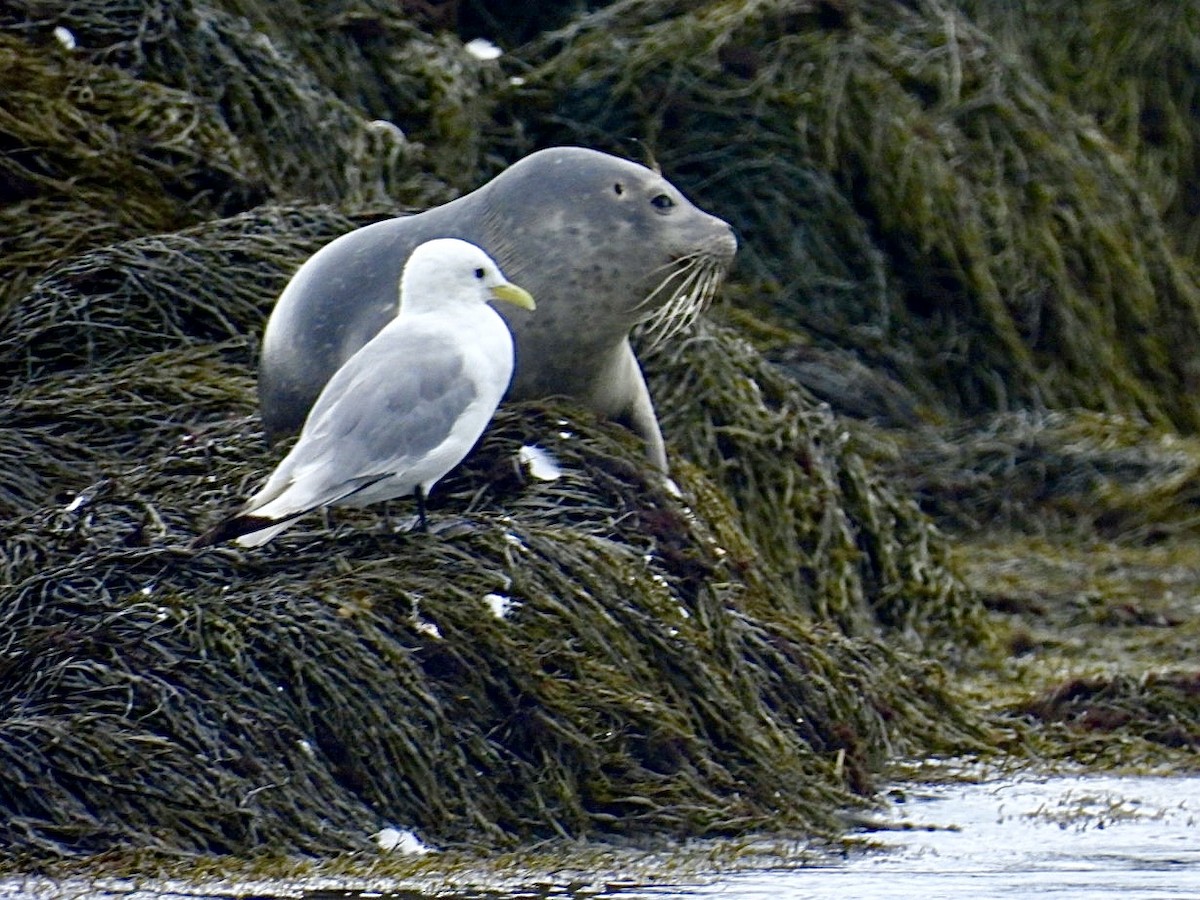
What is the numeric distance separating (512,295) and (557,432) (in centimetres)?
33

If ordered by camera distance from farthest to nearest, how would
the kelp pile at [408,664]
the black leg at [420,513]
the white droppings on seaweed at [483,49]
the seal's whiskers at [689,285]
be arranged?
the white droppings on seaweed at [483,49]
the seal's whiskers at [689,285]
the black leg at [420,513]
the kelp pile at [408,664]

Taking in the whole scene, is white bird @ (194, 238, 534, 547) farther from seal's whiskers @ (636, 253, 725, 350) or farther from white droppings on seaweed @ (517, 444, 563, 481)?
seal's whiskers @ (636, 253, 725, 350)

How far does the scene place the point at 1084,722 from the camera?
535 cm

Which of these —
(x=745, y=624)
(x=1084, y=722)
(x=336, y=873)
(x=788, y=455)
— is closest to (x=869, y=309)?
(x=788, y=455)

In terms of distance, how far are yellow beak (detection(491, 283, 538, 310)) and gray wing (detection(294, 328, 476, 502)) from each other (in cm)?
24

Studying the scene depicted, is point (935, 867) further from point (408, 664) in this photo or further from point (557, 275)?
point (557, 275)

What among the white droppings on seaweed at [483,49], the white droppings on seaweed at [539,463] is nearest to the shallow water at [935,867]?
the white droppings on seaweed at [539,463]

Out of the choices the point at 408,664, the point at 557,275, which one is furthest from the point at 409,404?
the point at 557,275

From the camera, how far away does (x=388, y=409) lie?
4.25 m

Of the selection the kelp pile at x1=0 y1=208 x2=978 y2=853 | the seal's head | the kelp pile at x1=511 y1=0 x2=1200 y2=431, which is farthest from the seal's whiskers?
the kelp pile at x1=511 y1=0 x2=1200 y2=431

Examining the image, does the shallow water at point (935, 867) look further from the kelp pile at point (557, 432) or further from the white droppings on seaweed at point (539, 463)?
the white droppings on seaweed at point (539, 463)

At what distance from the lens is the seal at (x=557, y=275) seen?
498 centimetres

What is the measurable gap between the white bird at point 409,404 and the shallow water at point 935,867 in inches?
26.8

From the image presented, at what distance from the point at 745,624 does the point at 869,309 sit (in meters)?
3.21
